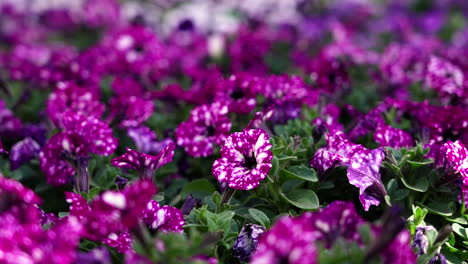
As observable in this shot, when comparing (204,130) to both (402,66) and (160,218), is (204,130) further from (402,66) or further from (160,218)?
(402,66)

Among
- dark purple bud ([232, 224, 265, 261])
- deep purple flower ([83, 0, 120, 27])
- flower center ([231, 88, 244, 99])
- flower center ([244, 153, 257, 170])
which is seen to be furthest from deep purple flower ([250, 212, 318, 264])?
deep purple flower ([83, 0, 120, 27])

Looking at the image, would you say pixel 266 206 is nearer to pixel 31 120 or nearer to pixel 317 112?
pixel 317 112

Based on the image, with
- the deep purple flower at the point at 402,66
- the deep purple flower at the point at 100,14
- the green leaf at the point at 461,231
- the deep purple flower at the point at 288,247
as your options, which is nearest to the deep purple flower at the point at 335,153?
the green leaf at the point at 461,231

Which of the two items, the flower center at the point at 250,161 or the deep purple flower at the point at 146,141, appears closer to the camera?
the flower center at the point at 250,161

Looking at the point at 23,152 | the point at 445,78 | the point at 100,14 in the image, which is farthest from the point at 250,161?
the point at 100,14

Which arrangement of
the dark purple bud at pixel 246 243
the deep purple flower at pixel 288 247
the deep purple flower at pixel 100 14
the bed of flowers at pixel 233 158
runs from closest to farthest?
the deep purple flower at pixel 288 247 → the bed of flowers at pixel 233 158 → the dark purple bud at pixel 246 243 → the deep purple flower at pixel 100 14

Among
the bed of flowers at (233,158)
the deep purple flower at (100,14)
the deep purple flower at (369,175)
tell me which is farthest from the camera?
the deep purple flower at (100,14)

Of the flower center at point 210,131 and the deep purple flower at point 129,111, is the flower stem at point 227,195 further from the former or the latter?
the deep purple flower at point 129,111

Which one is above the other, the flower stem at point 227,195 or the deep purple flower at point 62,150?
the deep purple flower at point 62,150
